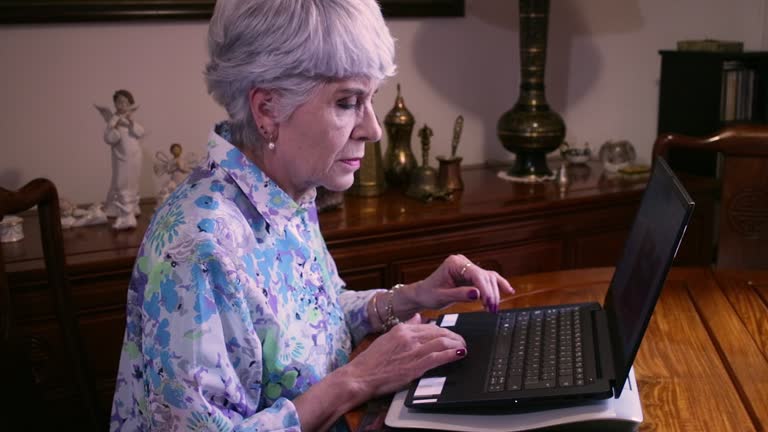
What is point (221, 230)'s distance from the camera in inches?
45.8

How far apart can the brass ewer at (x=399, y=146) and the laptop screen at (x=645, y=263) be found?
122cm

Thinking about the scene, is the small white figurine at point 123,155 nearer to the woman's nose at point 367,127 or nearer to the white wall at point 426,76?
A: the white wall at point 426,76

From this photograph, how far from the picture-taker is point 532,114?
259cm

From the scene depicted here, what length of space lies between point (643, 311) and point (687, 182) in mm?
1693

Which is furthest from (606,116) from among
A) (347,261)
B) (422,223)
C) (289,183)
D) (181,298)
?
(181,298)

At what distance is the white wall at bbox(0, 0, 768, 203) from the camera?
2.29 metres

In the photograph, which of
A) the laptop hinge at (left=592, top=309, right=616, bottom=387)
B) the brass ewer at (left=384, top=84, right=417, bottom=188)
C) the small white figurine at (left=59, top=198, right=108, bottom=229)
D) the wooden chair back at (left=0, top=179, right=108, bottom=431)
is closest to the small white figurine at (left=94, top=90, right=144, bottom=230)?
the small white figurine at (left=59, top=198, right=108, bottom=229)

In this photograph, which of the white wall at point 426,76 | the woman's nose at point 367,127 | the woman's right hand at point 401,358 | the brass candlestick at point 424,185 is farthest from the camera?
the brass candlestick at point 424,185

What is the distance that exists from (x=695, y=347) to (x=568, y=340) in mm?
245

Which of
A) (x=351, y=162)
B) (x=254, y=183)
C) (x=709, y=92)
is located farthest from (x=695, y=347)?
(x=709, y=92)

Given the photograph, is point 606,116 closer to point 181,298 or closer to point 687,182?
point 687,182

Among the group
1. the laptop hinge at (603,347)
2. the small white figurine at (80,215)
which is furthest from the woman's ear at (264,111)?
the small white figurine at (80,215)

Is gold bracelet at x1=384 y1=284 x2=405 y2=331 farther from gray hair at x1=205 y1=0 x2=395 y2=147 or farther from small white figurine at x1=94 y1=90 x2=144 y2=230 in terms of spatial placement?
small white figurine at x1=94 y1=90 x2=144 y2=230

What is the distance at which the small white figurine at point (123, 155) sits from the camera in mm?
2100
